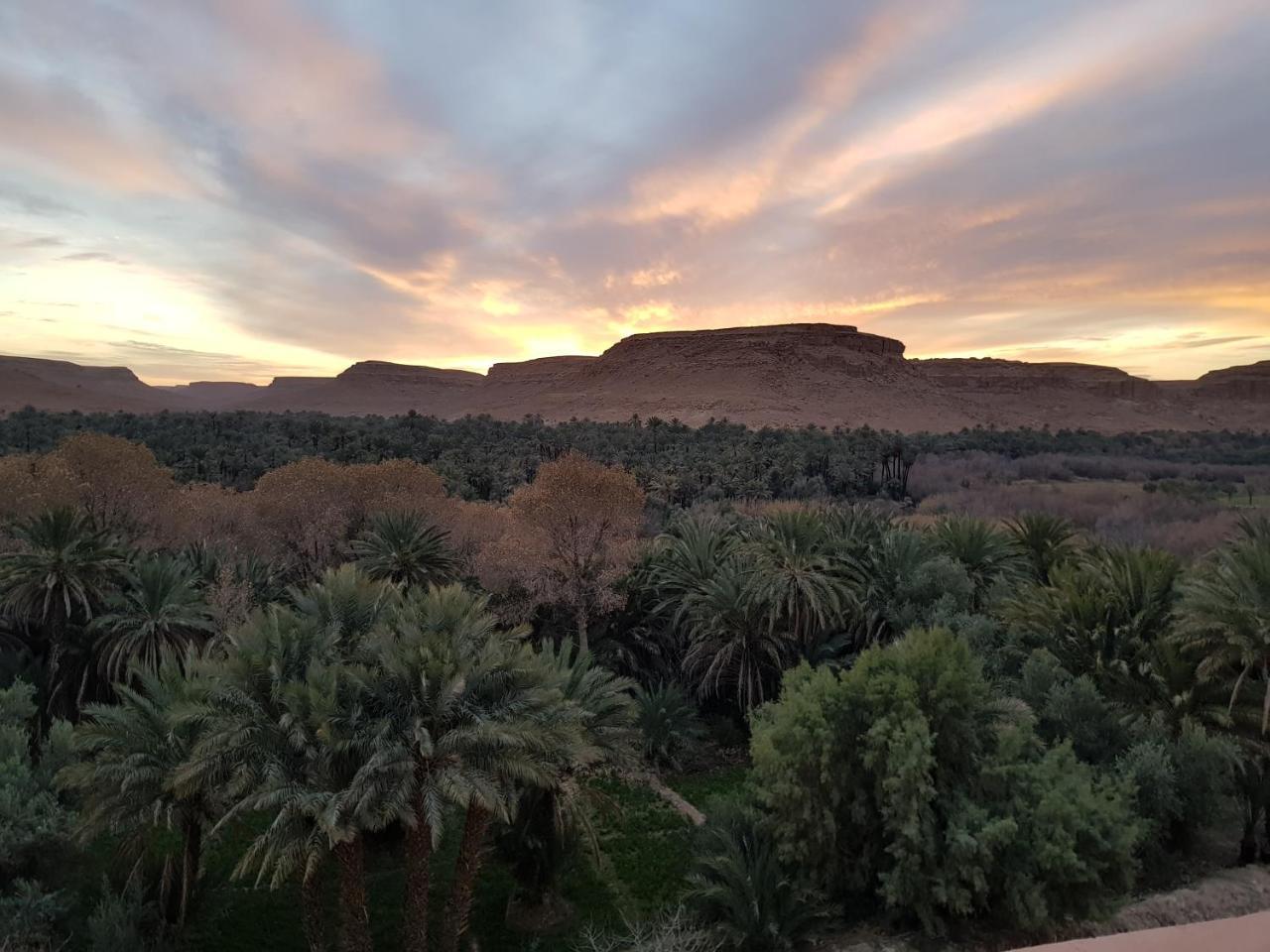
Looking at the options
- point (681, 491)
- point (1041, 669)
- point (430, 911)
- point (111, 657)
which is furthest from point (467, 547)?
point (681, 491)

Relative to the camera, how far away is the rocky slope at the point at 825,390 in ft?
389

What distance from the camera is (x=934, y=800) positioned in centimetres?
950

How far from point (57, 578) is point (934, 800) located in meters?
15.8

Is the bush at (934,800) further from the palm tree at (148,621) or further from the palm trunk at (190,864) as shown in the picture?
the palm tree at (148,621)

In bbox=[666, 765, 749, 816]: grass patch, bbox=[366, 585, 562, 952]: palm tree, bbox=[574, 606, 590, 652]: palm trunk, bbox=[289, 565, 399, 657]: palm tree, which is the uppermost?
bbox=[289, 565, 399, 657]: palm tree

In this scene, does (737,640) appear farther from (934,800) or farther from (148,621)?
(148,621)

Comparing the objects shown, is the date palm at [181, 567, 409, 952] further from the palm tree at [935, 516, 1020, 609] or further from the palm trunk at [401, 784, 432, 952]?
the palm tree at [935, 516, 1020, 609]

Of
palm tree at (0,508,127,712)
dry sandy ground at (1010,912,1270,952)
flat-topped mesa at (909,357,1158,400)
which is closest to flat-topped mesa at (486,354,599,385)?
flat-topped mesa at (909,357,1158,400)

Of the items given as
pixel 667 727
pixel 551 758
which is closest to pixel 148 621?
pixel 551 758

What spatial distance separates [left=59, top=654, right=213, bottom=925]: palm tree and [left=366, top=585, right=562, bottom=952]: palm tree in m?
2.51

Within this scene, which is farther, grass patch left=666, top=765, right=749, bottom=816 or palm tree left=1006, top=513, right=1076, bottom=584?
palm tree left=1006, top=513, right=1076, bottom=584

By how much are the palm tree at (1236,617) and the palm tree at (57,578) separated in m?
18.7

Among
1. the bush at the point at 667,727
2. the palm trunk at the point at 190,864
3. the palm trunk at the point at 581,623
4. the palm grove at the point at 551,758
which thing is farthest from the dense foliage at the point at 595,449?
the palm trunk at the point at 190,864

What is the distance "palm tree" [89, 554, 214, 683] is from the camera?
14117mm
